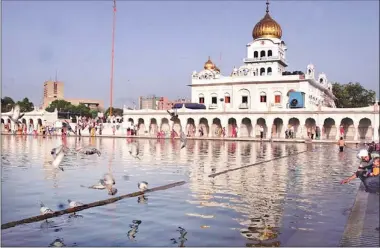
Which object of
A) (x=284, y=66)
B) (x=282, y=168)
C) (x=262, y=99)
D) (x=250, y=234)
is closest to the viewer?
(x=250, y=234)

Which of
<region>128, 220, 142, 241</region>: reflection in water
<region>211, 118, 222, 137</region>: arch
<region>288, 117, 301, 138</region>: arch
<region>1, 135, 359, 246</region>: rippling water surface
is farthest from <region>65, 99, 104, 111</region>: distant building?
<region>128, 220, 142, 241</region>: reflection in water

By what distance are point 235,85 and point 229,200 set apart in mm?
49088

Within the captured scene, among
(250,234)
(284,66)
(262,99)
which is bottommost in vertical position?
(250,234)

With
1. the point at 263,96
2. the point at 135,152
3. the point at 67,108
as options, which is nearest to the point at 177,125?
the point at 263,96

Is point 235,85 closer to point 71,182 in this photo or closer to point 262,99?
point 262,99

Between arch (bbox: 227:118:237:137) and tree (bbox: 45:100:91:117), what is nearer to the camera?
arch (bbox: 227:118:237:137)

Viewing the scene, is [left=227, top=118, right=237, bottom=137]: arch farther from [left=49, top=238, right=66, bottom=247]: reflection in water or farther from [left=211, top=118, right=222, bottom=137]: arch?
[left=49, top=238, right=66, bottom=247]: reflection in water

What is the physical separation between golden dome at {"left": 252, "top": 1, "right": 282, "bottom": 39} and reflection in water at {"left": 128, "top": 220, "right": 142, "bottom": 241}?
54.1m

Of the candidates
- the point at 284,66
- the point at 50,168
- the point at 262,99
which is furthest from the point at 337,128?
the point at 50,168

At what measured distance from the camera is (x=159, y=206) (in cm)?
884

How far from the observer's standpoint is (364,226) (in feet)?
21.7

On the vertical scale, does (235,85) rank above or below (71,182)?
above

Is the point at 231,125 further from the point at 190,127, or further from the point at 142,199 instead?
the point at 142,199

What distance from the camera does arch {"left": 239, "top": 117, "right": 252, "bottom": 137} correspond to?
5266 cm
